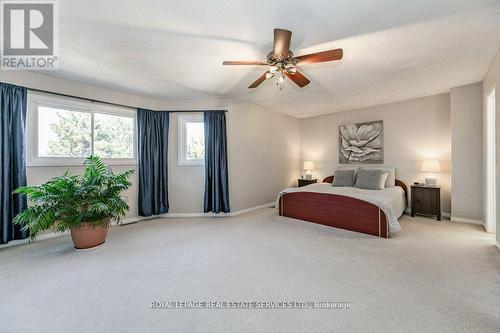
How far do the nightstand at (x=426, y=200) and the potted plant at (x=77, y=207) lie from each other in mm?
5097

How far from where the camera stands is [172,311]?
154cm

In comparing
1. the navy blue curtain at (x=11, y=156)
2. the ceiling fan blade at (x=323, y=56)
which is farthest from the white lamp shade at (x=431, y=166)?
the navy blue curtain at (x=11, y=156)

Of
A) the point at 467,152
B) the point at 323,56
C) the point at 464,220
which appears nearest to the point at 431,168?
the point at 467,152

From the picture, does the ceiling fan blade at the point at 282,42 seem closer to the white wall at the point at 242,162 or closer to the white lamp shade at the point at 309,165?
the white wall at the point at 242,162

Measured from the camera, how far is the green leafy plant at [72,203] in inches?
94.7

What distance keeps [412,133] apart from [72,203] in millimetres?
6098

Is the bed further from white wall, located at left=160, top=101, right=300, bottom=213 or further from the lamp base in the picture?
white wall, located at left=160, top=101, right=300, bottom=213

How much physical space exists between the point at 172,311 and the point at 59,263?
172 cm

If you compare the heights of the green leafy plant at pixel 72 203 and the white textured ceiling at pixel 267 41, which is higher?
the white textured ceiling at pixel 267 41

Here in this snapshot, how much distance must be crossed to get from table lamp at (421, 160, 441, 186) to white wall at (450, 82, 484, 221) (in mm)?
226

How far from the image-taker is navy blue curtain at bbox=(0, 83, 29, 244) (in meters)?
2.68

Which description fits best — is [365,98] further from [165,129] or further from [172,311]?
[172,311]

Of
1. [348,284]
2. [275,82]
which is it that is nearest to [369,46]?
[275,82]

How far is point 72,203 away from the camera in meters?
2.59
